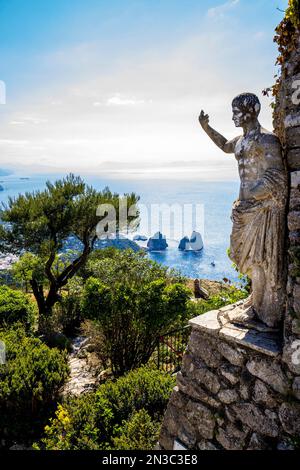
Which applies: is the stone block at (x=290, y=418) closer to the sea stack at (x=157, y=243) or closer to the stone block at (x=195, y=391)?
the stone block at (x=195, y=391)

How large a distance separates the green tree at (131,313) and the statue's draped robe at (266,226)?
396cm

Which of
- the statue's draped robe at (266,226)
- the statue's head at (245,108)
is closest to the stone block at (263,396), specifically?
the statue's draped robe at (266,226)

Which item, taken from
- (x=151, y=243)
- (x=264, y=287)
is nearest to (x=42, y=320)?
(x=264, y=287)

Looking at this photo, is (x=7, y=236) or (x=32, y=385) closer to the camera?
(x=32, y=385)

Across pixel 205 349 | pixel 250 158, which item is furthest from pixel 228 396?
pixel 250 158

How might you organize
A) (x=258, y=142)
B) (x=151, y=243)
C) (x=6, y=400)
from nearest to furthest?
1. (x=258, y=142)
2. (x=6, y=400)
3. (x=151, y=243)

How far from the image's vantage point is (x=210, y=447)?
294cm

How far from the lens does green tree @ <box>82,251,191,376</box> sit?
6.46 metres

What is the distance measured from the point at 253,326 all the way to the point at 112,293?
4189 mm

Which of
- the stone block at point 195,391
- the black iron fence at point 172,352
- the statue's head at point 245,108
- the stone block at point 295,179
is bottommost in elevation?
the black iron fence at point 172,352

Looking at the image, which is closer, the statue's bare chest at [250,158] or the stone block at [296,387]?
the stone block at [296,387]

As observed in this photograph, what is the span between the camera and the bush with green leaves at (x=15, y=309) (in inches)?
336

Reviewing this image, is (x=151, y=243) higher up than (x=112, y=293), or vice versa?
(x=112, y=293)

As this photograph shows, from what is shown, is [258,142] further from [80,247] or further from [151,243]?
[151,243]
